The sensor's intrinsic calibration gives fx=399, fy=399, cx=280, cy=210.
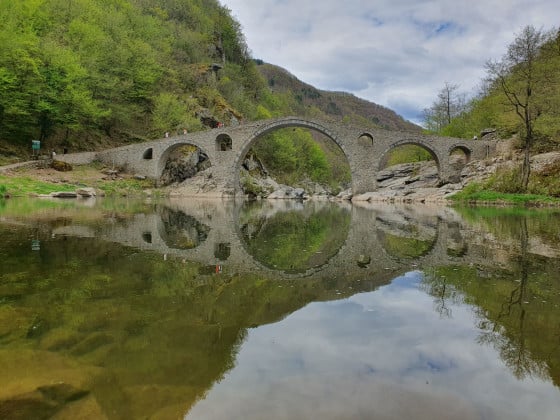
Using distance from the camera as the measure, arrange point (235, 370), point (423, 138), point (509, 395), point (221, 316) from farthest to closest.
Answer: point (423, 138)
point (221, 316)
point (235, 370)
point (509, 395)

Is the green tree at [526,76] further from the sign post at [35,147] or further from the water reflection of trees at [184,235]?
the sign post at [35,147]

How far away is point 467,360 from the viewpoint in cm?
316

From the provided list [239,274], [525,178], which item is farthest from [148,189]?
[239,274]

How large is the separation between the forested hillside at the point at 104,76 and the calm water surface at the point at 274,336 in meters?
29.3

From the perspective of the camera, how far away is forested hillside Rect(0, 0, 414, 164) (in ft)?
101

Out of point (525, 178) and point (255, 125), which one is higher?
point (255, 125)

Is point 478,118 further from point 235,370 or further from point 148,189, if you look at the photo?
point 235,370

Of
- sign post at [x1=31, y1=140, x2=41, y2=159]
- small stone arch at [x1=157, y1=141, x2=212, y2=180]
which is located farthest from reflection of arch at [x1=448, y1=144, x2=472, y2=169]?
sign post at [x1=31, y1=140, x2=41, y2=159]

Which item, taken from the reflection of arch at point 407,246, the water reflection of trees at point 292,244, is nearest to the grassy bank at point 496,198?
the water reflection of trees at point 292,244

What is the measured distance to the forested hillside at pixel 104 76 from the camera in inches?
1214

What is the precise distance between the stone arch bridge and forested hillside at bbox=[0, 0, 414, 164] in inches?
160

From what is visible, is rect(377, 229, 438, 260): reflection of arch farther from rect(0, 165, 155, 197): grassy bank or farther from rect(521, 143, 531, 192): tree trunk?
rect(0, 165, 155, 197): grassy bank

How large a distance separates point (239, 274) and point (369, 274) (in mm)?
2086

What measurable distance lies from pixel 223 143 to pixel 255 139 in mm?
4244
